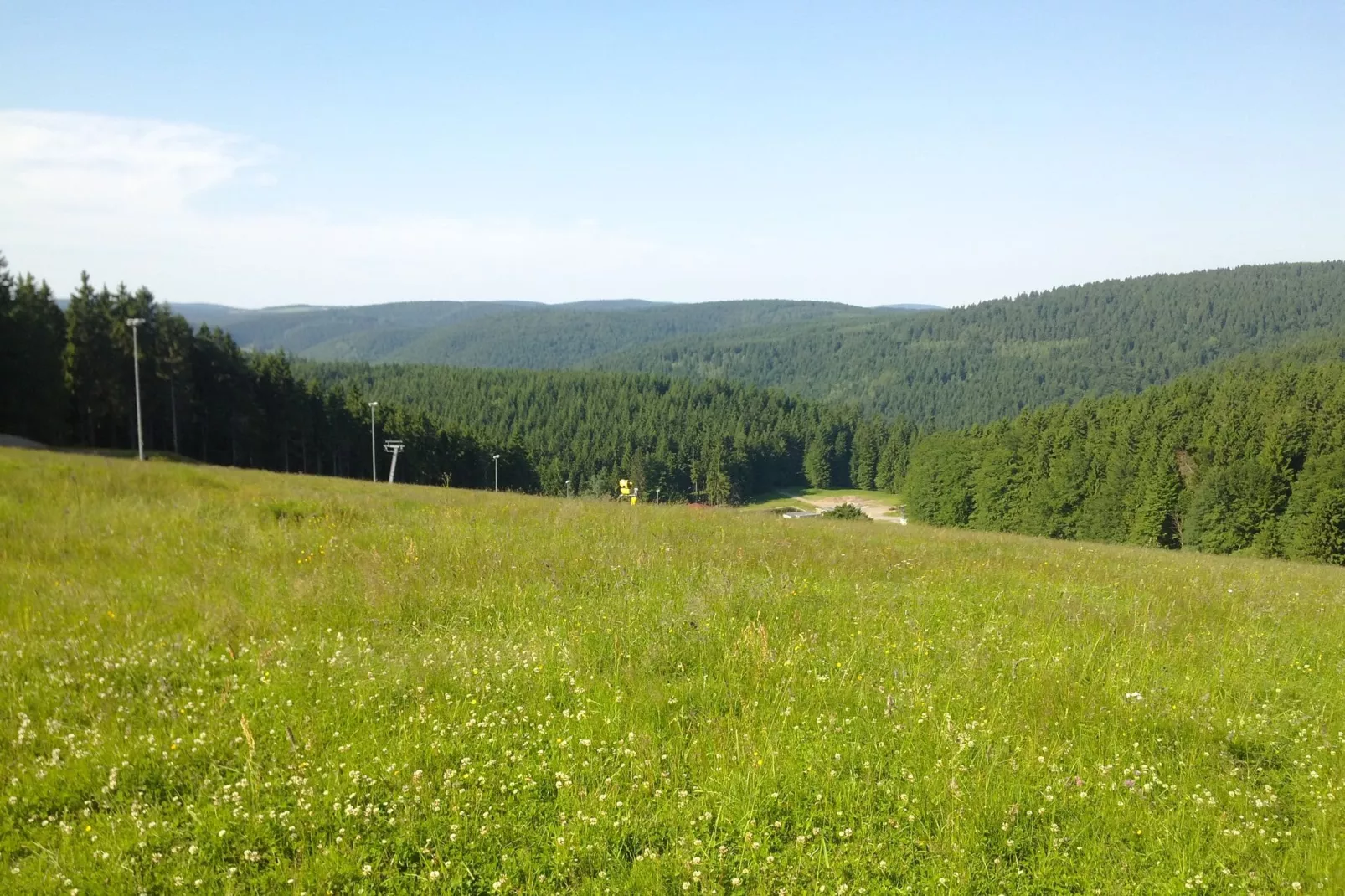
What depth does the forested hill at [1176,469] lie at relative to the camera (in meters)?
52.5

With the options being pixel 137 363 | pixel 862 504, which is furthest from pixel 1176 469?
pixel 137 363

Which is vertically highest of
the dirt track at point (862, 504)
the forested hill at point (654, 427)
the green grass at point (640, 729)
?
the green grass at point (640, 729)

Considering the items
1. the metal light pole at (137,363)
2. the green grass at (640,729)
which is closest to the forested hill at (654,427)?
the metal light pole at (137,363)

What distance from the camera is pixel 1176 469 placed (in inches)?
2430

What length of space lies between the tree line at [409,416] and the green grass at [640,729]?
36.7 feet

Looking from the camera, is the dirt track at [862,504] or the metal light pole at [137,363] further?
the dirt track at [862,504]

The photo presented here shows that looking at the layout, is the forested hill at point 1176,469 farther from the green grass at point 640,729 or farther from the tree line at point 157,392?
the tree line at point 157,392

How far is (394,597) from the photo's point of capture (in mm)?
6828

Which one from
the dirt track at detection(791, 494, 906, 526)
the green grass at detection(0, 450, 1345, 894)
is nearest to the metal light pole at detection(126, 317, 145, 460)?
the green grass at detection(0, 450, 1345, 894)

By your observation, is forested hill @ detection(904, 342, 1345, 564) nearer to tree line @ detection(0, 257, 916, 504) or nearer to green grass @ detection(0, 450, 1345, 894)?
tree line @ detection(0, 257, 916, 504)

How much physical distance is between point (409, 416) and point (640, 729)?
7485 cm

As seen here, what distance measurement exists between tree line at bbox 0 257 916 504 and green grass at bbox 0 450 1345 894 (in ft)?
36.7

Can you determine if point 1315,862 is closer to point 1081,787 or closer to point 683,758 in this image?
point 1081,787

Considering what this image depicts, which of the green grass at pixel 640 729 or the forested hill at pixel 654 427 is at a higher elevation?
the green grass at pixel 640 729
